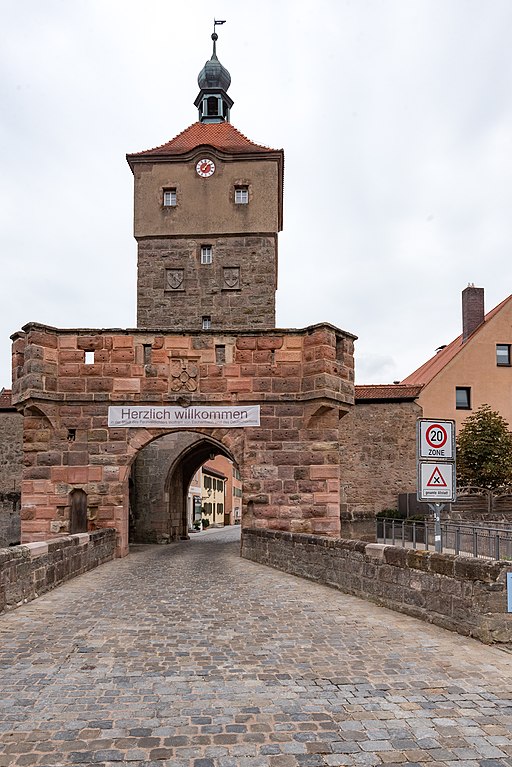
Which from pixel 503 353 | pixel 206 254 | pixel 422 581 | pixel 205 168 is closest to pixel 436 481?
pixel 422 581

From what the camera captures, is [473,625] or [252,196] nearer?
[473,625]

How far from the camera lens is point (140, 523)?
25.2 metres

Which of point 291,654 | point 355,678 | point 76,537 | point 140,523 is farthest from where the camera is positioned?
point 140,523

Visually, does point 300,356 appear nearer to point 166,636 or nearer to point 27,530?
point 27,530

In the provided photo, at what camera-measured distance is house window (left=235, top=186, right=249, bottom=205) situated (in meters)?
27.5

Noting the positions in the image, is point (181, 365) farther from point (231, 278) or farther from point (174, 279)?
point (174, 279)

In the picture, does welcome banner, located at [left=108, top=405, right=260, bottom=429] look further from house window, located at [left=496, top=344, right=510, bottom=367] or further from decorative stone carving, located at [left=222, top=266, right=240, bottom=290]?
house window, located at [left=496, top=344, right=510, bottom=367]

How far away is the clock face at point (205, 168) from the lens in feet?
91.1

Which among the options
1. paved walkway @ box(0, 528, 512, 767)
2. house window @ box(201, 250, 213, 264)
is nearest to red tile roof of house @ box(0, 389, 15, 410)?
house window @ box(201, 250, 213, 264)

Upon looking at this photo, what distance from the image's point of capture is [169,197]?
1094 inches

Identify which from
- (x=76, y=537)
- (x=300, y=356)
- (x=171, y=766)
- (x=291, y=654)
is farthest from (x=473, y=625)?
(x=300, y=356)

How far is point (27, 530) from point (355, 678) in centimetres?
1262

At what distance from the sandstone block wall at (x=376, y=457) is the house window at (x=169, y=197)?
431 inches

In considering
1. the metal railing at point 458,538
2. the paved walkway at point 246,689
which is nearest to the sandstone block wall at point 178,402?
the metal railing at point 458,538
